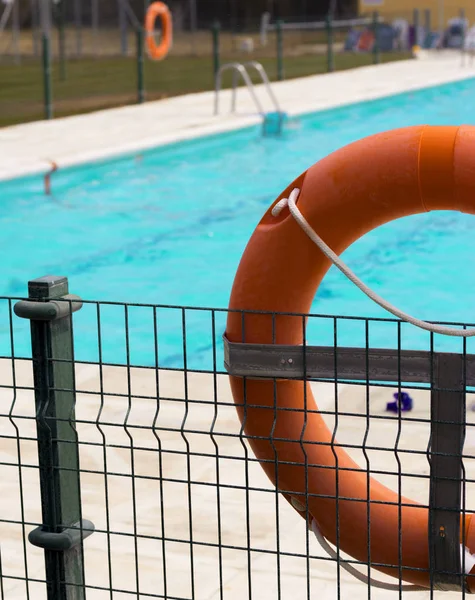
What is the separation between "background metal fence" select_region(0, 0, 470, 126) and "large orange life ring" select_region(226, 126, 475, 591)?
39.0ft

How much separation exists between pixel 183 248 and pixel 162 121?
4777 mm

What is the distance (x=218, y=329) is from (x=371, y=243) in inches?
92.5

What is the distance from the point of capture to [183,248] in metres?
8.60

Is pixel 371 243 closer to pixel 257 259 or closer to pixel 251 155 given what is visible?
pixel 251 155

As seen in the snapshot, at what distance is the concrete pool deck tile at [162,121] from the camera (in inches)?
423

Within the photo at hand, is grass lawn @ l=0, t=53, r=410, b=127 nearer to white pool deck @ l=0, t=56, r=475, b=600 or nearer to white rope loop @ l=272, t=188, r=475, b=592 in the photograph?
white pool deck @ l=0, t=56, r=475, b=600

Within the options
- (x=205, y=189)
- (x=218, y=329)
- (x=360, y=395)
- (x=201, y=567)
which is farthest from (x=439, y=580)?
(x=205, y=189)

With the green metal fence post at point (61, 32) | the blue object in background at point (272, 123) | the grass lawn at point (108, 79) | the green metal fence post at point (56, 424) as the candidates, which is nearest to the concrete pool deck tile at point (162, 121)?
the blue object in background at point (272, 123)

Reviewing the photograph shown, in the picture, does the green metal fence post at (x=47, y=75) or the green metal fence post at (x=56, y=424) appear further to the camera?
the green metal fence post at (x=47, y=75)

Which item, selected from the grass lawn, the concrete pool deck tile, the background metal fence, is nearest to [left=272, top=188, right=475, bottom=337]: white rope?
the concrete pool deck tile

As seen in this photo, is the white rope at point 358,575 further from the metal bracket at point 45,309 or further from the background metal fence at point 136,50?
→ the background metal fence at point 136,50

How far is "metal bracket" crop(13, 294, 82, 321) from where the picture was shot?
2500 mm

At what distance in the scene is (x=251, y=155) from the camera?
12188mm

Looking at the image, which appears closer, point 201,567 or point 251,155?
point 201,567
